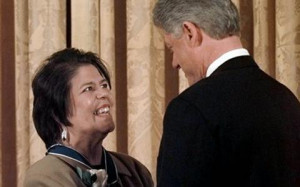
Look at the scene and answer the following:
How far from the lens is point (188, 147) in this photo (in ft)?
5.27

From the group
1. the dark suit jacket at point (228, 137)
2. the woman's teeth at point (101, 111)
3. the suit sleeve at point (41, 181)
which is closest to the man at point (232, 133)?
the dark suit jacket at point (228, 137)

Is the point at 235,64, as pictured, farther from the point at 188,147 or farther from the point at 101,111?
the point at 101,111

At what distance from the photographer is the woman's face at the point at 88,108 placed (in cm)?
227

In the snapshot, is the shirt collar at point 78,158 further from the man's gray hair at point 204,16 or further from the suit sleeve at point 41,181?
the man's gray hair at point 204,16

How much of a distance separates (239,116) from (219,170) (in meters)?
0.12

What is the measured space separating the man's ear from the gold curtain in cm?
119

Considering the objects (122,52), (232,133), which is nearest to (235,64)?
(232,133)

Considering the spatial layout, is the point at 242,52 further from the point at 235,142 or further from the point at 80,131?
the point at 80,131

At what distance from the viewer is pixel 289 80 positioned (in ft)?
9.43

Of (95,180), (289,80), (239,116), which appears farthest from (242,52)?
(289,80)

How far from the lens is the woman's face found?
7.43 feet

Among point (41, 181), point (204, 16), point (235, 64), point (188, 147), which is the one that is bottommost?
point (41, 181)

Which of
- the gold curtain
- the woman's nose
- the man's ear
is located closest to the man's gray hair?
the man's ear

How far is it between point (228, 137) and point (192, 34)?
0.28m
